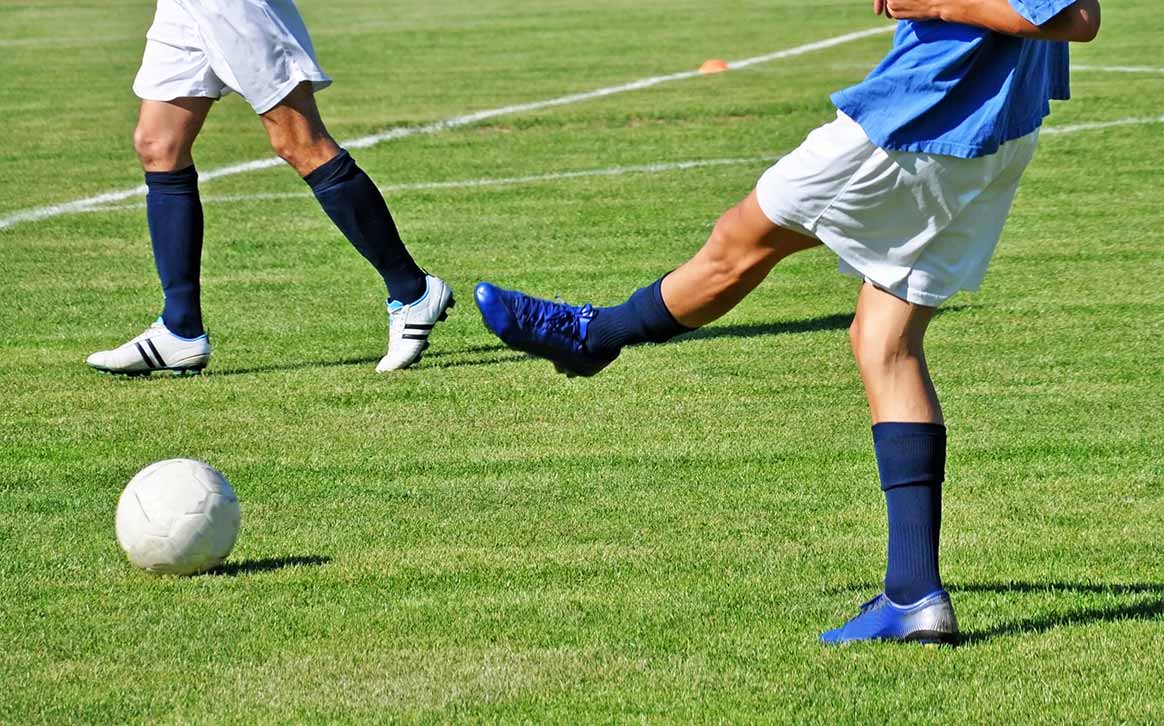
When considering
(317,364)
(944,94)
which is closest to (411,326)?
(317,364)

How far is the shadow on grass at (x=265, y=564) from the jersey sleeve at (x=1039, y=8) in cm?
244

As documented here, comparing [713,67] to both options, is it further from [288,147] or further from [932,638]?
[932,638]

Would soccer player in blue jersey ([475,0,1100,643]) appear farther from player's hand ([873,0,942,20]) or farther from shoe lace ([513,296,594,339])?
shoe lace ([513,296,594,339])

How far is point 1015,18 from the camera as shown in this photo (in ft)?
13.9

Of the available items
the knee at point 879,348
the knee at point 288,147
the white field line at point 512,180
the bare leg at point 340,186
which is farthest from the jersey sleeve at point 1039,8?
the white field line at point 512,180

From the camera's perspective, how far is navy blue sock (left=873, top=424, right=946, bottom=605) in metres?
4.63

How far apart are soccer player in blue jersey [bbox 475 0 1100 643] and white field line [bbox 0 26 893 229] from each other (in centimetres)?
833

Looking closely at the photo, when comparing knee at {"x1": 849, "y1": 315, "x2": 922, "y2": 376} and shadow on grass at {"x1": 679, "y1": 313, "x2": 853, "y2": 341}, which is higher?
knee at {"x1": 849, "y1": 315, "x2": 922, "y2": 376}

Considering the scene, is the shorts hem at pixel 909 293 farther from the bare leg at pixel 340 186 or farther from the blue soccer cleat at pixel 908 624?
the bare leg at pixel 340 186

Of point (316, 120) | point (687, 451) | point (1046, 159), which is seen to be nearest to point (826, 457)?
point (687, 451)

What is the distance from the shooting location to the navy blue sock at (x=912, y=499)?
15.2ft

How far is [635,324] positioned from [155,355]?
11.7 feet

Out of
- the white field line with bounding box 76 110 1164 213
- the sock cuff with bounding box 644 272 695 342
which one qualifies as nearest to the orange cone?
the white field line with bounding box 76 110 1164 213

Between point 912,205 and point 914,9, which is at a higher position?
point 914,9
